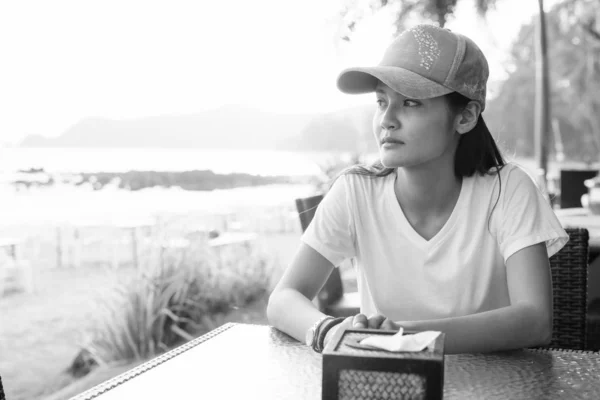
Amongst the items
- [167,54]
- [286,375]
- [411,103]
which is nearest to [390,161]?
[411,103]

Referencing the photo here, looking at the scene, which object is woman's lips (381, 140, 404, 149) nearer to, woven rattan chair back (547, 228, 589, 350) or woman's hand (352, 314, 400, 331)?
woman's hand (352, 314, 400, 331)

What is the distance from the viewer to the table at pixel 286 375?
0.90 meters

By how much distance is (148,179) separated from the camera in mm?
10547

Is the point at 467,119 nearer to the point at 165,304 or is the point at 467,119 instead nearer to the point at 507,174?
the point at 507,174

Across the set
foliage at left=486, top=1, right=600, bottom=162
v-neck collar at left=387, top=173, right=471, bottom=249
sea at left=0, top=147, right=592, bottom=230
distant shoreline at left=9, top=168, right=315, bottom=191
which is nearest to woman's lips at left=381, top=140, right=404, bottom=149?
v-neck collar at left=387, top=173, right=471, bottom=249

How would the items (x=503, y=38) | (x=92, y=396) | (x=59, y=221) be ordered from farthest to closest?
(x=503, y=38), (x=59, y=221), (x=92, y=396)

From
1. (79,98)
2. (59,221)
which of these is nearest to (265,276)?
(59,221)

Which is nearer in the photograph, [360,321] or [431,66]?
[360,321]

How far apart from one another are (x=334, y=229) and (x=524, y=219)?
460mm

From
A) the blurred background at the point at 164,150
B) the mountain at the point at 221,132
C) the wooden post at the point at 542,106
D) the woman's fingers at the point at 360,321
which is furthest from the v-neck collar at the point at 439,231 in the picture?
the wooden post at the point at 542,106

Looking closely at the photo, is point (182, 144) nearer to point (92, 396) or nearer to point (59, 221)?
point (59, 221)

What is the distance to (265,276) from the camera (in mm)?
4977

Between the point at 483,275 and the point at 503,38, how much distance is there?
30.7ft

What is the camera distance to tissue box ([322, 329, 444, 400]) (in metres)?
0.67
